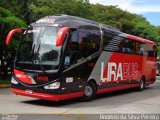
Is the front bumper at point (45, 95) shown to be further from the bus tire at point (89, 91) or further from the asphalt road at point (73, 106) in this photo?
the bus tire at point (89, 91)

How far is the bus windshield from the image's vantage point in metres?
14.1

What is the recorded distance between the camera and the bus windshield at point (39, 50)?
14078mm

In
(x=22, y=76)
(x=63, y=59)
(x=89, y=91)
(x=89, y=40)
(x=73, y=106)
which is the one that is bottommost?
(x=73, y=106)

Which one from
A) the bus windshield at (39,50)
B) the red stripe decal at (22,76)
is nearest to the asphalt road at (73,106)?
the red stripe decal at (22,76)

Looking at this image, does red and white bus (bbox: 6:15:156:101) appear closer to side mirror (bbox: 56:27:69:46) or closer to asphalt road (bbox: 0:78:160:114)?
side mirror (bbox: 56:27:69:46)

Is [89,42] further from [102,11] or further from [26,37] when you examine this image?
[102,11]

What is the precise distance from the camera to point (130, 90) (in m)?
22.6

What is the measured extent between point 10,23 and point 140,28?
142 ft

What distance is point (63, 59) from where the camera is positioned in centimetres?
A: 1408

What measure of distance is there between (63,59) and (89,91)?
2690 mm

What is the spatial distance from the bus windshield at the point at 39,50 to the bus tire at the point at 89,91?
2476 millimetres

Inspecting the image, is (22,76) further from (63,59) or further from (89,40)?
(89,40)

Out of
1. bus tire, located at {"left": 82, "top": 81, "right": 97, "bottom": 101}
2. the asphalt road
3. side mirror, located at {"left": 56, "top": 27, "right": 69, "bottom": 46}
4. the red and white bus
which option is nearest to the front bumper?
the red and white bus

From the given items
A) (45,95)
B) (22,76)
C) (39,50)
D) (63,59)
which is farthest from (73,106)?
(39,50)
